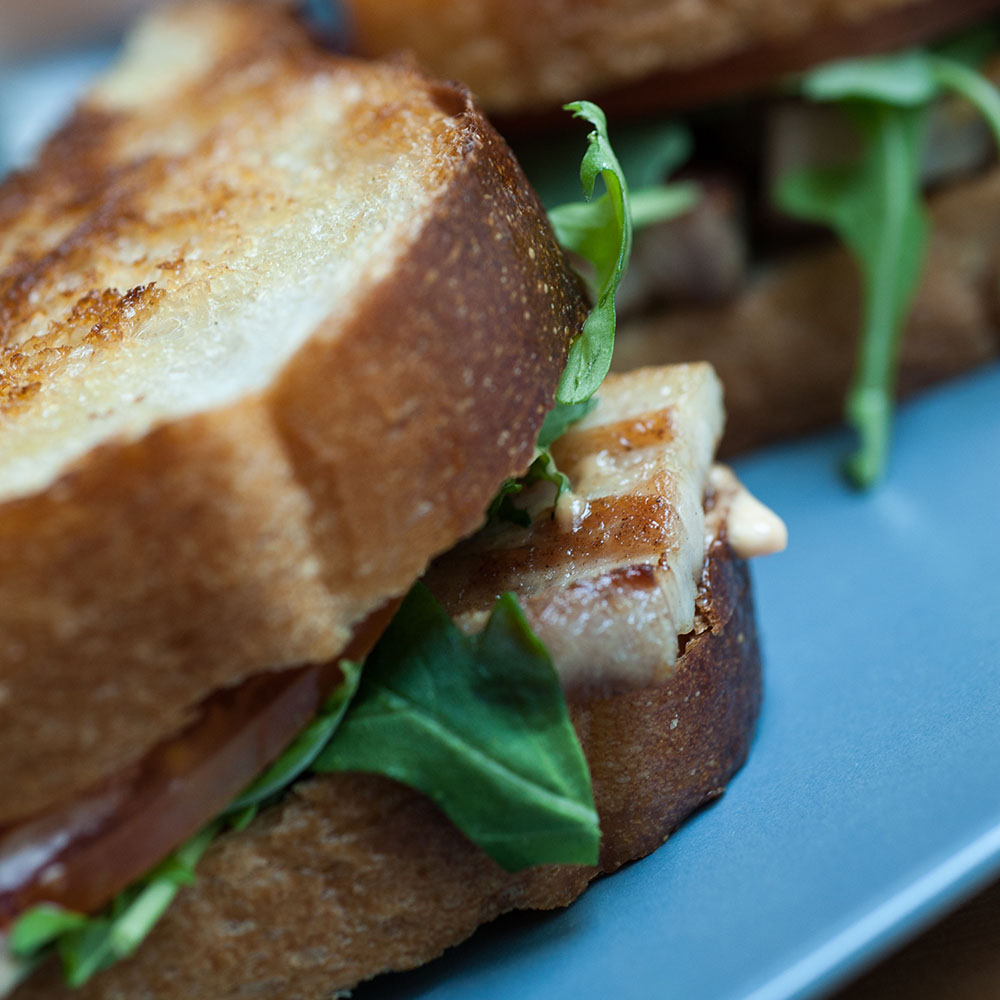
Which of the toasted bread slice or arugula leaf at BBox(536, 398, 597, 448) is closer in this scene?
the toasted bread slice

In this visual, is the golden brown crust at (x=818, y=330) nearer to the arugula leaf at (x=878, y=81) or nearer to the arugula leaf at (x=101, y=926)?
the arugula leaf at (x=878, y=81)

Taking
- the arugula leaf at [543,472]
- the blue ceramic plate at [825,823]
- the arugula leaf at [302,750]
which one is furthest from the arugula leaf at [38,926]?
the arugula leaf at [543,472]

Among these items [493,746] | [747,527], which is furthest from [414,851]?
[747,527]

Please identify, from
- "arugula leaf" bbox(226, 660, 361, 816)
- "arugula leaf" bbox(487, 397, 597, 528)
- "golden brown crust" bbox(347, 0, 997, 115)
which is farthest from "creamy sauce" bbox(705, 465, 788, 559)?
"golden brown crust" bbox(347, 0, 997, 115)

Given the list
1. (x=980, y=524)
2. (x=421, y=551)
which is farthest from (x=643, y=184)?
(x=421, y=551)

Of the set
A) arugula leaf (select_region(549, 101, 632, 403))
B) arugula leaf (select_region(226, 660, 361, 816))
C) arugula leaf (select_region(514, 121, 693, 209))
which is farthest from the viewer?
arugula leaf (select_region(514, 121, 693, 209))

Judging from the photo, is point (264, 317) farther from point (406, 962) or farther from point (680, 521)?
point (406, 962)

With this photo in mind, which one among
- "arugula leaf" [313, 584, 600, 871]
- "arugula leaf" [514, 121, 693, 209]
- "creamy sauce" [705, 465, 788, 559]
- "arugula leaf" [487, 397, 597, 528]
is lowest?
"creamy sauce" [705, 465, 788, 559]

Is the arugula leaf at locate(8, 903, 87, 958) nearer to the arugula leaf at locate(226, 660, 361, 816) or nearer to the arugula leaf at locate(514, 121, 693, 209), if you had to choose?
the arugula leaf at locate(226, 660, 361, 816)
